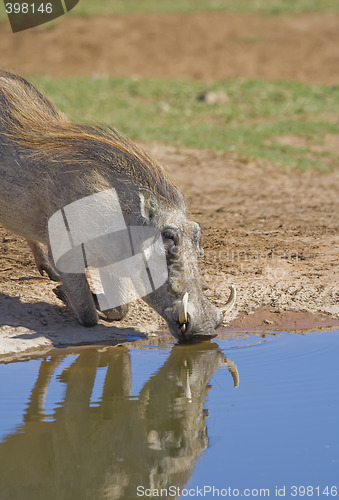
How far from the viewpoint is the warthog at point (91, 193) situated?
498cm

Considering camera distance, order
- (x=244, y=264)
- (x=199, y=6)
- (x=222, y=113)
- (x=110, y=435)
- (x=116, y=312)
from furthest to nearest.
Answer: (x=199, y=6), (x=222, y=113), (x=244, y=264), (x=116, y=312), (x=110, y=435)

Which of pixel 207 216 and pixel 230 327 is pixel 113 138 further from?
pixel 207 216

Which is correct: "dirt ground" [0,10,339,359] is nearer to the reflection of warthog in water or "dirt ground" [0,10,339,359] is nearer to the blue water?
the blue water

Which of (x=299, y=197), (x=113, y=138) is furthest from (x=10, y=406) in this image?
(x=299, y=197)

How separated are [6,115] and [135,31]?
35.5ft

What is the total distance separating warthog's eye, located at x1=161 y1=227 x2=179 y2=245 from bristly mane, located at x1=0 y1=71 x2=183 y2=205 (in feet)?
0.66

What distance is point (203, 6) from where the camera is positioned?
712 inches

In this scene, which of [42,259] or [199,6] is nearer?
[42,259]

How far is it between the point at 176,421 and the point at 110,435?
13.2 inches

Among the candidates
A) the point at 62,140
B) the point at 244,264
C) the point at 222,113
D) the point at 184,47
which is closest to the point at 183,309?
the point at 62,140

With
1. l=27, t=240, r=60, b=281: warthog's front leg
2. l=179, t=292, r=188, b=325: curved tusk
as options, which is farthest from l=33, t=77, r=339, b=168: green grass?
l=179, t=292, r=188, b=325: curved tusk

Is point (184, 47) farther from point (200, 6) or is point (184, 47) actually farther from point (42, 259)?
point (42, 259)

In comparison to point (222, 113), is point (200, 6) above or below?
below

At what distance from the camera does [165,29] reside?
1606cm
